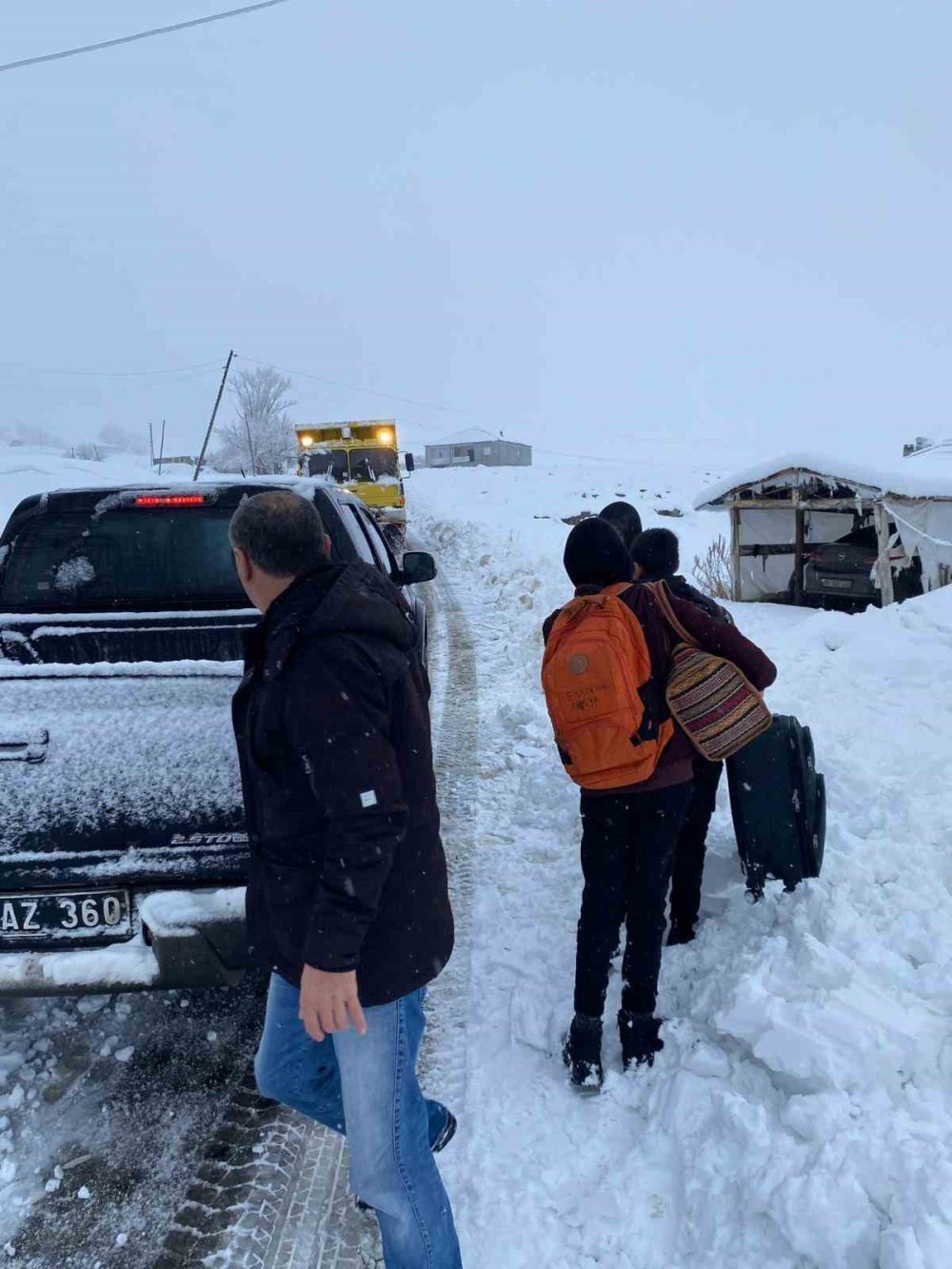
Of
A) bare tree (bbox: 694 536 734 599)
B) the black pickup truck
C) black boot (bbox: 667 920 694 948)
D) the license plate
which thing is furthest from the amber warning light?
bare tree (bbox: 694 536 734 599)

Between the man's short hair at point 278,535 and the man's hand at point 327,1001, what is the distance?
2.88 ft

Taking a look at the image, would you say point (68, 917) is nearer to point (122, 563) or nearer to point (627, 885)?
point (627, 885)

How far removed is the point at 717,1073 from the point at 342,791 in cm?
182

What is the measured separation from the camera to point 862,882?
10.7 ft

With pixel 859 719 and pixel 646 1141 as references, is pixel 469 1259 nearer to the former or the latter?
pixel 646 1141

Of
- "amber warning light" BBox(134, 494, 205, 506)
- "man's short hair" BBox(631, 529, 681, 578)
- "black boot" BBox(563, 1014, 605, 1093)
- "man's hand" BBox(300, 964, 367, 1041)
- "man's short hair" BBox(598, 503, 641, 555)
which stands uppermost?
"amber warning light" BBox(134, 494, 205, 506)

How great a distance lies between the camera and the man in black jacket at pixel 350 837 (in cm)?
159

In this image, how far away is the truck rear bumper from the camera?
2.40m

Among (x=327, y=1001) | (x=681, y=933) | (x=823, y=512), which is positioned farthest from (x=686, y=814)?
(x=823, y=512)

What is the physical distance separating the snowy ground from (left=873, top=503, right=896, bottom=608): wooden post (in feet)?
27.2

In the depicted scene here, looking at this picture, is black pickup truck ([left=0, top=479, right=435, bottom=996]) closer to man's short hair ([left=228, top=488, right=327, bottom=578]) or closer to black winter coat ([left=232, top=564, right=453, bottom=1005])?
black winter coat ([left=232, top=564, right=453, bottom=1005])

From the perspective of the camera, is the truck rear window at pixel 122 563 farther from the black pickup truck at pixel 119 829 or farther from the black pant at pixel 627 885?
the black pant at pixel 627 885

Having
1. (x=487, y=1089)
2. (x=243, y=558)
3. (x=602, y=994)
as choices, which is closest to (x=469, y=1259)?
(x=487, y=1089)

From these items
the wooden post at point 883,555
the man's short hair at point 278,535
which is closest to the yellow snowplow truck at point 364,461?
the wooden post at point 883,555
